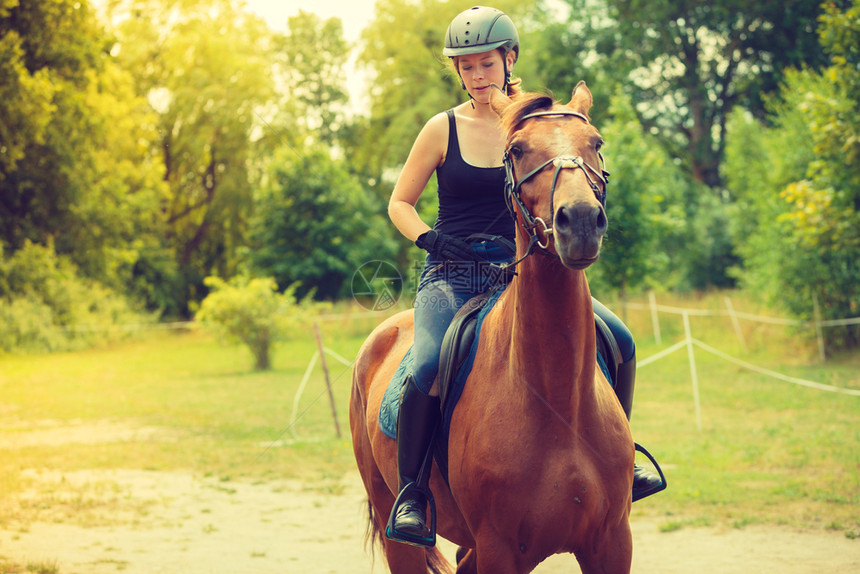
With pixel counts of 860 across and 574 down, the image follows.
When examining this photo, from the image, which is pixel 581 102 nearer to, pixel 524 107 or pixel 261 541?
pixel 524 107

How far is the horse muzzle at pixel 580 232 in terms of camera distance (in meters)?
2.28

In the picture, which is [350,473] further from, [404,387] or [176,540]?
[404,387]

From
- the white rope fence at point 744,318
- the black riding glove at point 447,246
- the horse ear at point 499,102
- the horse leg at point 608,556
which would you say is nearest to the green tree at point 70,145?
the white rope fence at point 744,318

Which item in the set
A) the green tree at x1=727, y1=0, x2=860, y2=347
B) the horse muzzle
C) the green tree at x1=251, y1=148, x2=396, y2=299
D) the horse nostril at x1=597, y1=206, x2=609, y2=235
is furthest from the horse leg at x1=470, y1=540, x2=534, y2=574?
the green tree at x1=251, y1=148, x2=396, y2=299

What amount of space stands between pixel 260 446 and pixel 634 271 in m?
13.8

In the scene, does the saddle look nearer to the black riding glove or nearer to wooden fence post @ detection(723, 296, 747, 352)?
the black riding glove

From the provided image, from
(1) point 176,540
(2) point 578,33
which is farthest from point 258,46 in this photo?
(1) point 176,540

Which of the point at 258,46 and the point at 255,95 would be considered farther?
the point at 258,46

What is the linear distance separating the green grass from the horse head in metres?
5.52

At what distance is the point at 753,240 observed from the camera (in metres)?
20.7

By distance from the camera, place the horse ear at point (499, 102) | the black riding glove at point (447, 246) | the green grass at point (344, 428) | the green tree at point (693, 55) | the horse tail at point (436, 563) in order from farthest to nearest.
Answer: the green tree at point (693, 55) < the green grass at point (344, 428) < the horse tail at point (436, 563) < the black riding glove at point (447, 246) < the horse ear at point (499, 102)

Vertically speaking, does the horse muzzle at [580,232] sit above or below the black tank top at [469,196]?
below

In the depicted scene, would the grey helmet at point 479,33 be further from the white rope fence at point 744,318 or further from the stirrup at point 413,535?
the white rope fence at point 744,318

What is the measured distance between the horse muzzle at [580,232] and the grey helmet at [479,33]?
1.45m
